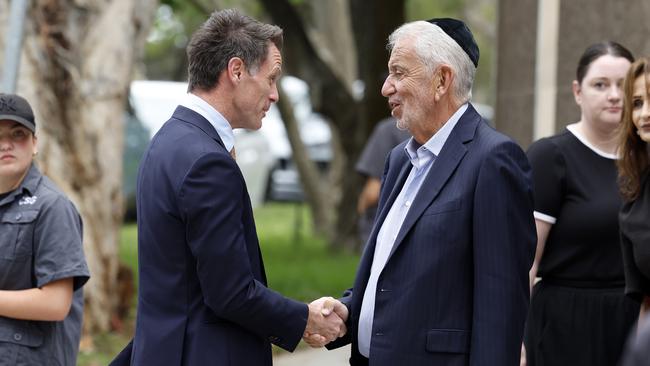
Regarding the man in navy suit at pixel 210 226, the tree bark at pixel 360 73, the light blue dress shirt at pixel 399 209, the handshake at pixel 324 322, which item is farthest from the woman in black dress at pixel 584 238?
the tree bark at pixel 360 73

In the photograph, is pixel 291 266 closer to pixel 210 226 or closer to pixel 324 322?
pixel 324 322

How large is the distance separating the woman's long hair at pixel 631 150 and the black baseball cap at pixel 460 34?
2.35ft

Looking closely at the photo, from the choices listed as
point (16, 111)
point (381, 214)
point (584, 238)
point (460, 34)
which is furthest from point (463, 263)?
point (16, 111)

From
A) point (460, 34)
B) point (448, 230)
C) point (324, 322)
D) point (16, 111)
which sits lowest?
point (324, 322)

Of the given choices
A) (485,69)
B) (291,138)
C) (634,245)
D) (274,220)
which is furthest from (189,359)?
(485,69)

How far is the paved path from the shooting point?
929cm

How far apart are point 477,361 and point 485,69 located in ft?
123

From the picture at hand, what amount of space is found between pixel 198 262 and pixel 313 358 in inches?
239

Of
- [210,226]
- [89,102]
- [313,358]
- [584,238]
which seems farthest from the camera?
[313,358]

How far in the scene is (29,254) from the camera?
438cm

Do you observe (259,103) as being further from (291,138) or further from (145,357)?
(291,138)

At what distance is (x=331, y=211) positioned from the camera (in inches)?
694

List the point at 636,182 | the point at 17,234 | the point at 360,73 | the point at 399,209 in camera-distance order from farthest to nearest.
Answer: the point at 360,73 → the point at 17,234 → the point at 636,182 → the point at 399,209

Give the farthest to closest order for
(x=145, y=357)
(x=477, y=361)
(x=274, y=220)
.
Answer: (x=274, y=220)
(x=145, y=357)
(x=477, y=361)
